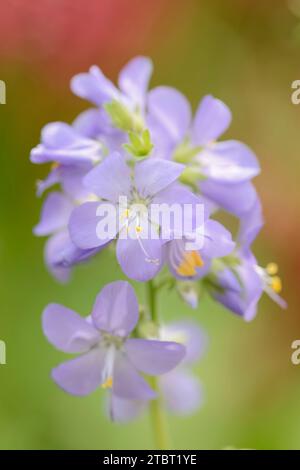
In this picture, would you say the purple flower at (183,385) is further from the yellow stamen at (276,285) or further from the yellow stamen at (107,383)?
the yellow stamen at (107,383)

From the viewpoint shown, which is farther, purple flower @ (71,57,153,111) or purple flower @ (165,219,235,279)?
purple flower @ (71,57,153,111)

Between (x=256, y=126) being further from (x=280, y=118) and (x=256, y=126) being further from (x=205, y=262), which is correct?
(x=205, y=262)

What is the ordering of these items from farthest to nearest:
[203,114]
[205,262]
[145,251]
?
1. [203,114]
2. [205,262]
3. [145,251]

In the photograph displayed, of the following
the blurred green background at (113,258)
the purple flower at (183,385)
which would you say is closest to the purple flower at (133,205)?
the purple flower at (183,385)

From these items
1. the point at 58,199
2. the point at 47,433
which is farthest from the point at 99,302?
the point at 47,433

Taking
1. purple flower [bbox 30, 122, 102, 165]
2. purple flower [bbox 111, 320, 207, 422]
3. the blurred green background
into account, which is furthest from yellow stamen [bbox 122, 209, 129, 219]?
the blurred green background

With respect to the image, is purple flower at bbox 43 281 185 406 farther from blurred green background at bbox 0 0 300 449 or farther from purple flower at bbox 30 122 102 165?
blurred green background at bbox 0 0 300 449

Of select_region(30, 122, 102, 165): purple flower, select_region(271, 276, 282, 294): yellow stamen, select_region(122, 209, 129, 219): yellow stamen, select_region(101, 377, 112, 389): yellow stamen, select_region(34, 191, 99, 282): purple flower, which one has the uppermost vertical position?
select_region(30, 122, 102, 165): purple flower

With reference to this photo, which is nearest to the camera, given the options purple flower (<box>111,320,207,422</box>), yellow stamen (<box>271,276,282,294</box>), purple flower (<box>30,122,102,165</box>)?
purple flower (<box>30,122,102,165</box>)
